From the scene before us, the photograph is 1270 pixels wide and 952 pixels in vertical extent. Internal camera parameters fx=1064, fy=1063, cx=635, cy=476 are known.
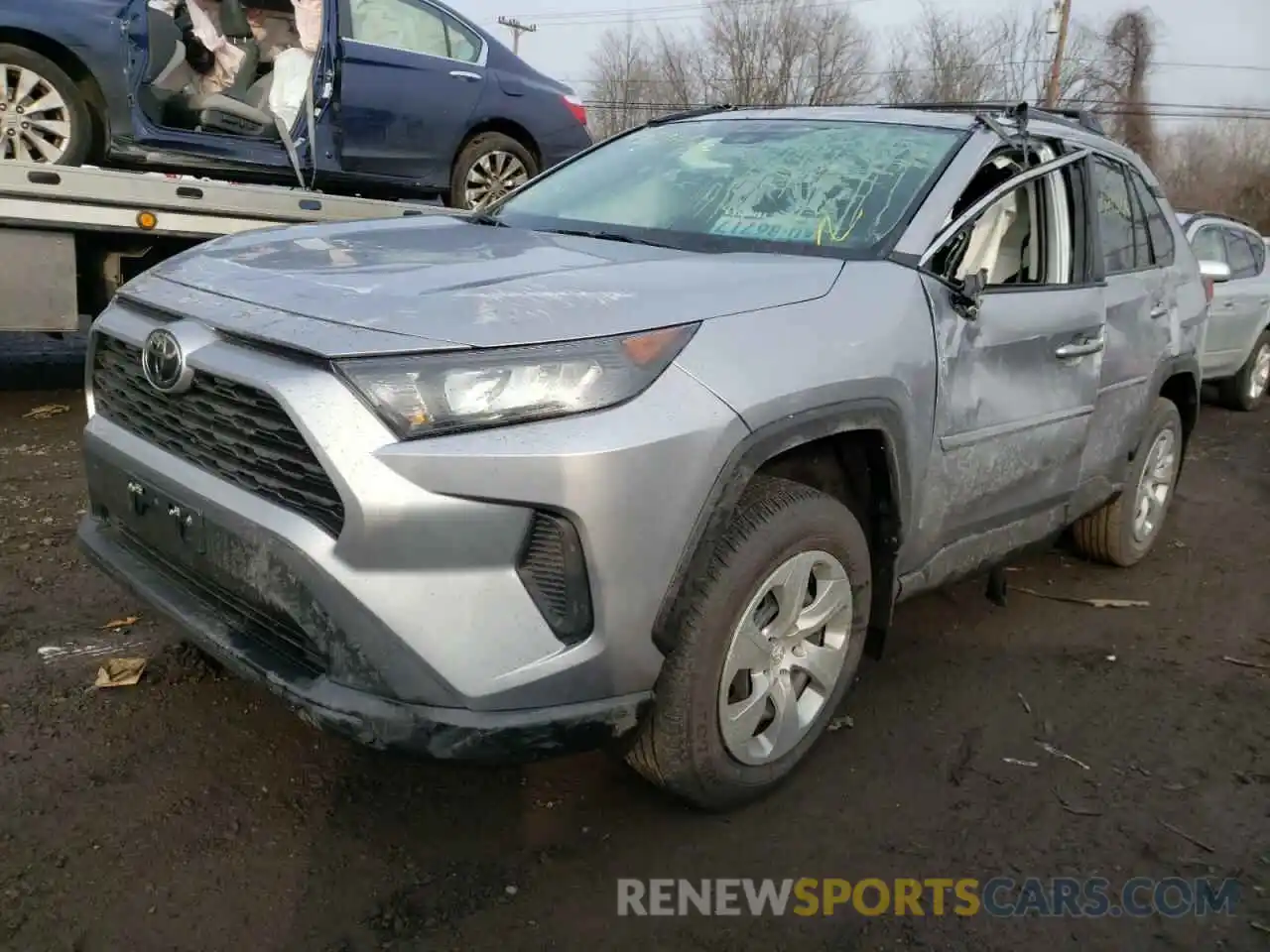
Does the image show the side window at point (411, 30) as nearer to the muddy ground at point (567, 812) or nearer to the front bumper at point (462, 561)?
the muddy ground at point (567, 812)

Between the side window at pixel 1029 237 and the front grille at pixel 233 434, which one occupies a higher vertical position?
the side window at pixel 1029 237

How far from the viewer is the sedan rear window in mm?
3105

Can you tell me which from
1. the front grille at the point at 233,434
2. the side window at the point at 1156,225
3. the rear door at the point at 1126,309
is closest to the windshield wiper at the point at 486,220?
the front grille at the point at 233,434

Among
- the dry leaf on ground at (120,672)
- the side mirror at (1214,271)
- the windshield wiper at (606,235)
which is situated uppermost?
the windshield wiper at (606,235)

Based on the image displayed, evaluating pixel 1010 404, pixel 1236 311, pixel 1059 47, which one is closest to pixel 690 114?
pixel 1010 404

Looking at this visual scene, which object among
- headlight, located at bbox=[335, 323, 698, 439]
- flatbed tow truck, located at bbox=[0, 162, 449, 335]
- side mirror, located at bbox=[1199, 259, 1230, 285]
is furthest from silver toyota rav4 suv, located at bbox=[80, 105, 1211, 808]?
flatbed tow truck, located at bbox=[0, 162, 449, 335]

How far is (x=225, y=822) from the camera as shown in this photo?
255cm

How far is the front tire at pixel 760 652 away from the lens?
7.87ft

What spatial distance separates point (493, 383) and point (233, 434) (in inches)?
25.0

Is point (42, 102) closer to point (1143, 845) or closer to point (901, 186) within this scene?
point (901, 186)

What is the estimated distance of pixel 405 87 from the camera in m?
6.72

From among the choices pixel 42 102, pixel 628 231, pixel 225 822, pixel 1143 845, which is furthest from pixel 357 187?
pixel 1143 845

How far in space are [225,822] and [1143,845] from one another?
2296 millimetres

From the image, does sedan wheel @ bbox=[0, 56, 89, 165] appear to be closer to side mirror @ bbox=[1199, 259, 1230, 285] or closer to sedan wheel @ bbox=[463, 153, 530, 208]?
sedan wheel @ bbox=[463, 153, 530, 208]
